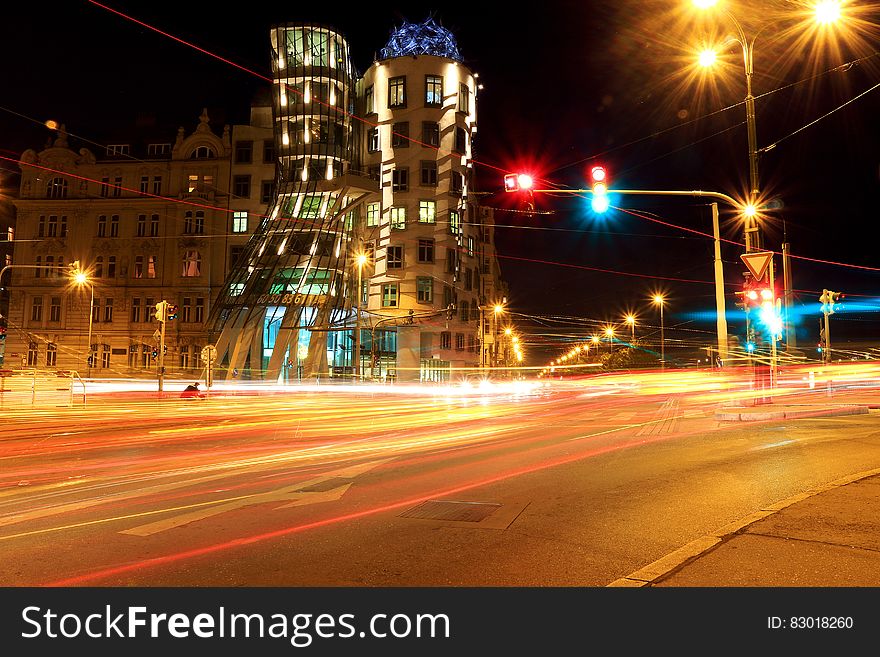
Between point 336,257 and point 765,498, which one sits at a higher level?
point 336,257

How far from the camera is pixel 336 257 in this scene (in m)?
49.2

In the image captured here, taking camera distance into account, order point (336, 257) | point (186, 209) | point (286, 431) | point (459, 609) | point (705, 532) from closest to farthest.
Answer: point (459, 609) < point (705, 532) < point (286, 431) < point (336, 257) < point (186, 209)

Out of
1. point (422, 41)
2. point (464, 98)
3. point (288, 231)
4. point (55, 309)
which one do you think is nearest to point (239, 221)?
point (288, 231)

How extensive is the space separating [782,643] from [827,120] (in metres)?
22.0

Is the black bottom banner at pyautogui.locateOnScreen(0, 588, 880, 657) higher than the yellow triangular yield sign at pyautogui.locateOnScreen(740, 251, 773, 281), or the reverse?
the yellow triangular yield sign at pyautogui.locateOnScreen(740, 251, 773, 281)

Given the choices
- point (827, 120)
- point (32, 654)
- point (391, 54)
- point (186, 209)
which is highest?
point (391, 54)

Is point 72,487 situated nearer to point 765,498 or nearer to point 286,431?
point 286,431

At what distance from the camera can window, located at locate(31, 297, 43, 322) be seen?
56.9 m

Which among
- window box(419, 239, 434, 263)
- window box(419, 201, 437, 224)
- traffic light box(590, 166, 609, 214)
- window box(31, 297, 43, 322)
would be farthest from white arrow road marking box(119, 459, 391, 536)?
window box(31, 297, 43, 322)

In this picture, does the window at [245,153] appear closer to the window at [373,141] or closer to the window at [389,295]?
the window at [373,141]

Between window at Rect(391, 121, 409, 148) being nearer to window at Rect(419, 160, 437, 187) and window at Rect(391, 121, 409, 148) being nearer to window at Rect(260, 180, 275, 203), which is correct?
window at Rect(419, 160, 437, 187)

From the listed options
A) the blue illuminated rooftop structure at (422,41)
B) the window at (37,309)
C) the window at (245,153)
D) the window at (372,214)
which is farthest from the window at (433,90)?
the window at (37,309)

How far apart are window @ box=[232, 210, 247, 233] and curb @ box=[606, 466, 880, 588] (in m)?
55.7

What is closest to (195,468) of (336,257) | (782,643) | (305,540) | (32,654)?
(305,540)
